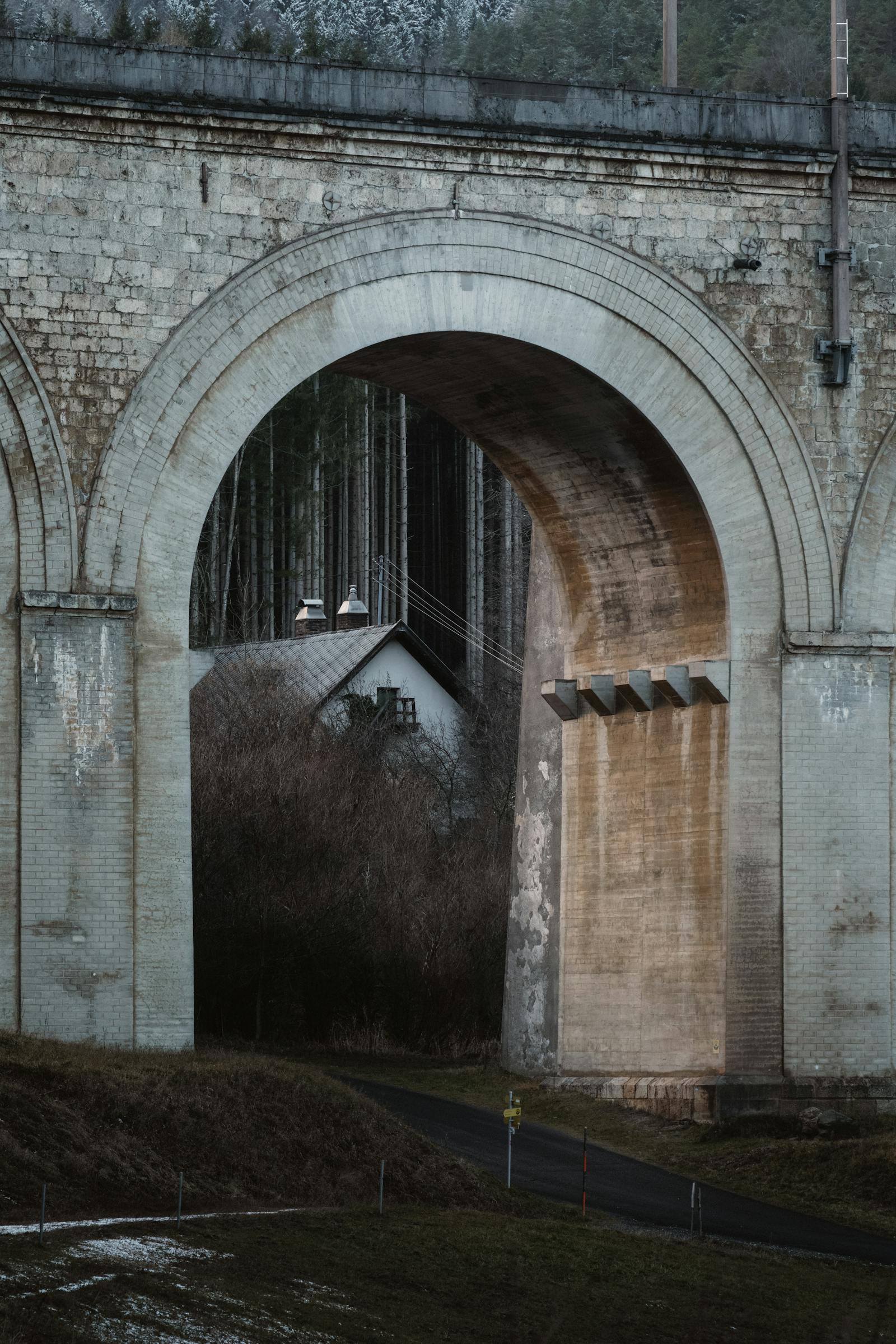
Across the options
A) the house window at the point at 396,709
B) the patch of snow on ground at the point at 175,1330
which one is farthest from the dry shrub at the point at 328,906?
the patch of snow on ground at the point at 175,1330

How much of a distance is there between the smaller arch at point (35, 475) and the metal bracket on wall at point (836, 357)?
7262 millimetres

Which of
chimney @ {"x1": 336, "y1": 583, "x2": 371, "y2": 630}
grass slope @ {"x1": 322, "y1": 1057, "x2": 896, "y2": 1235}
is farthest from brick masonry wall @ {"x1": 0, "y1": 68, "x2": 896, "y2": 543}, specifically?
chimney @ {"x1": 336, "y1": 583, "x2": 371, "y2": 630}

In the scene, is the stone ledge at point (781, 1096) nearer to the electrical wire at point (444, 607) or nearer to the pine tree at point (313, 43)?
the pine tree at point (313, 43)

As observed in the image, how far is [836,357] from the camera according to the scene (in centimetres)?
2053

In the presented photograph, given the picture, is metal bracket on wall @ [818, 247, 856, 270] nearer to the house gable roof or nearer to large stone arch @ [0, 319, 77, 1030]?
large stone arch @ [0, 319, 77, 1030]

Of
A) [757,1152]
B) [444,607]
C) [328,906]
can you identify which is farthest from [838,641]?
[444,607]

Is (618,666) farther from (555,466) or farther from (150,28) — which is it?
(150,28)

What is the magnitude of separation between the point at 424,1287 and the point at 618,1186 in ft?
18.4

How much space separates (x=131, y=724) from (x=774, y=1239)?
21.6 ft

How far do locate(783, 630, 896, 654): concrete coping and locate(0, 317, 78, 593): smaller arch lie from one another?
6.74 meters

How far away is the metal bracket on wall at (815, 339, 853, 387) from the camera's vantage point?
67.3 ft

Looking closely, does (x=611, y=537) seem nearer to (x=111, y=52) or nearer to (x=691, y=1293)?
(x=111, y=52)

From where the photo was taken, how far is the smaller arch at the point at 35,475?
1805 centimetres

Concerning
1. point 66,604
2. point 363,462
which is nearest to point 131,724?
point 66,604
